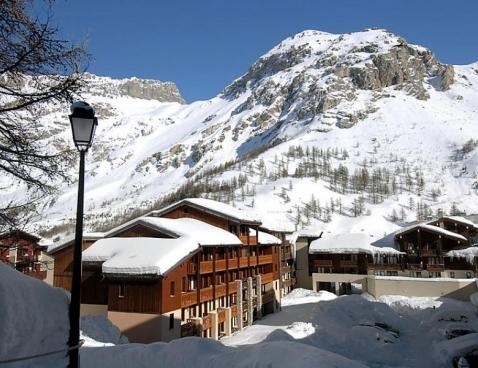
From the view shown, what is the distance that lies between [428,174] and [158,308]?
144 meters

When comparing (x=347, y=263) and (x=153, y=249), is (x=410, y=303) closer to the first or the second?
(x=347, y=263)

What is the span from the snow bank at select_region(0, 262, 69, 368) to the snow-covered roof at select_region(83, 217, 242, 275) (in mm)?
17060

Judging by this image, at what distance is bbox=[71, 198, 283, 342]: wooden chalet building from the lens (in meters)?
27.6

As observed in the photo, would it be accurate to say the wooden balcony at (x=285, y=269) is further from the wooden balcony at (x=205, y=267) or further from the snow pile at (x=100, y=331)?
the snow pile at (x=100, y=331)

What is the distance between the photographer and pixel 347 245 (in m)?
60.7

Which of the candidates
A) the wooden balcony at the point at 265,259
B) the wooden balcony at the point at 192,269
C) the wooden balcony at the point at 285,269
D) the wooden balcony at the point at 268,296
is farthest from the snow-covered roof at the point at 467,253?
the wooden balcony at the point at 192,269

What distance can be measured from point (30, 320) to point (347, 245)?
183 feet

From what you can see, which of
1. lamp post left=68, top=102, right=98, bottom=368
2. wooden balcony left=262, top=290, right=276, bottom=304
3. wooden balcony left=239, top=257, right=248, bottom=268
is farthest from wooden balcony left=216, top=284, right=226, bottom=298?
lamp post left=68, top=102, right=98, bottom=368

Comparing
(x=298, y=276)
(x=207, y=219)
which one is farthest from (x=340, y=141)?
(x=207, y=219)

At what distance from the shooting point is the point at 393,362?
94.8ft

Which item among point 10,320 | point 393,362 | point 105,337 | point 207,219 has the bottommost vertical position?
point 393,362

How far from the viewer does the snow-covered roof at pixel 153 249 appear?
90.0 feet

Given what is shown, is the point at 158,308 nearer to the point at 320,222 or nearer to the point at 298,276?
the point at 298,276

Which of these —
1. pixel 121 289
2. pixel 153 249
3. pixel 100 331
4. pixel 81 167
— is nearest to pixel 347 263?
pixel 153 249
